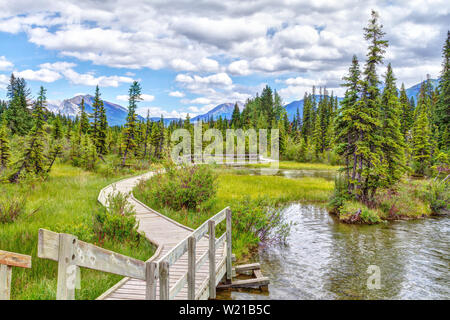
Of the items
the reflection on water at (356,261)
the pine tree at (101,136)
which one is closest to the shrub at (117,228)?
the reflection on water at (356,261)

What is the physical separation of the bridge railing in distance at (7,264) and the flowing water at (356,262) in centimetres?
499

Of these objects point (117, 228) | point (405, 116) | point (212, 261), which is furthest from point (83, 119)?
point (405, 116)

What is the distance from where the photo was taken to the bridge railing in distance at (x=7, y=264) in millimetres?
3309

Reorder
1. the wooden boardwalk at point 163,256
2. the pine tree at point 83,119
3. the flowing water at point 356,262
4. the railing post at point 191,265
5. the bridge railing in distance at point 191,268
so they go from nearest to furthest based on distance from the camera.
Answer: the bridge railing in distance at point 191,268, the railing post at point 191,265, the wooden boardwalk at point 163,256, the flowing water at point 356,262, the pine tree at point 83,119

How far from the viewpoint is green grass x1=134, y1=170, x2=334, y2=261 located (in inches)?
431

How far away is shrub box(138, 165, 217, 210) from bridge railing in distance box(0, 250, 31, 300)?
10.3 meters

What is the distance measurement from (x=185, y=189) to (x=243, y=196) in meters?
2.66

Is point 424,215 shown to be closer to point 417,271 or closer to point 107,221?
point 417,271

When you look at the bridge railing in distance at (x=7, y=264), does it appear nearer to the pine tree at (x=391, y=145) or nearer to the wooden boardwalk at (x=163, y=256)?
the wooden boardwalk at (x=163, y=256)

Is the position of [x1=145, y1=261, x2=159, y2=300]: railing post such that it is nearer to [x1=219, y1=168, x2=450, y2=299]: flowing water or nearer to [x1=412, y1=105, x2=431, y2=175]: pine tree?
[x1=219, y1=168, x2=450, y2=299]: flowing water

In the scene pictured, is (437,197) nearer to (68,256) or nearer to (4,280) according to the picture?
(68,256)

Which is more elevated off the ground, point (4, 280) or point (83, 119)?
point (83, 119)

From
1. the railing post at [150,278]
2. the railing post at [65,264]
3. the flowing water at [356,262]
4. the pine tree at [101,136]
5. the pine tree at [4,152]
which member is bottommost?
the flowing water at [356,262]

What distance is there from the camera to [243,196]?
12.6m
